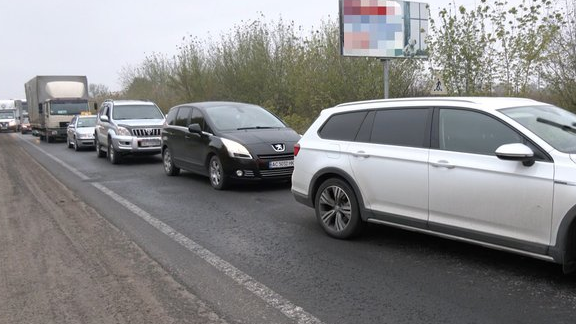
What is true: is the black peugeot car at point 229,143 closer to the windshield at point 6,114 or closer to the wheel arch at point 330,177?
the wheel arch at point 330,177

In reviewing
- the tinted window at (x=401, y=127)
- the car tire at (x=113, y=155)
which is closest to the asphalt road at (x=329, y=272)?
the tinted window at (x=401, y=127)

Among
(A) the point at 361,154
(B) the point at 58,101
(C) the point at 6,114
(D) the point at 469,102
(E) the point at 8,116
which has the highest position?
Result: (B) the point at 58,101

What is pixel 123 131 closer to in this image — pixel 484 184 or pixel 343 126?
pixel 343 126

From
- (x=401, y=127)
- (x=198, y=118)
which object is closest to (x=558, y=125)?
(x=401, y=127)

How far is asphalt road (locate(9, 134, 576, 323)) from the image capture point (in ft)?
13.0

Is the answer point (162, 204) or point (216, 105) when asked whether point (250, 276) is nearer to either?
point (162, 204)

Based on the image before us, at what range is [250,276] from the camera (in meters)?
4.85

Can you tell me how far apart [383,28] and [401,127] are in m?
11.1

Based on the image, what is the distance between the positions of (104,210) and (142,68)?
37.5m

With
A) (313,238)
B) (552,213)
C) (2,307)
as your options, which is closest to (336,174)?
(313,238)

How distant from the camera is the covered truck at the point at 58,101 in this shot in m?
27.3

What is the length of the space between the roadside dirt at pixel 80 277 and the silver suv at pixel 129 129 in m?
6.84

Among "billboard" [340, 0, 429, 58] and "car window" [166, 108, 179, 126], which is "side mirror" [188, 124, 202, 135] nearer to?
"car window" [166, 108, 179, 126]

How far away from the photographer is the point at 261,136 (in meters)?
9.91
